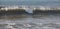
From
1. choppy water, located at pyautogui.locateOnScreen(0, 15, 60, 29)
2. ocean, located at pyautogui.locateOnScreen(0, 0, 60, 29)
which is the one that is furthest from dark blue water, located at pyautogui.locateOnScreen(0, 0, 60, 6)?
choppy water, located at pyautogui.locateOnScreen(0, 15, 60, 29)

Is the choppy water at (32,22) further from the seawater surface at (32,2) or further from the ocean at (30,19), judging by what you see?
the seawater surface at (32,2)

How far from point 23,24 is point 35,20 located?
19 centimetres

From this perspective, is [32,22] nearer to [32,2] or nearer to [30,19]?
[30,19]

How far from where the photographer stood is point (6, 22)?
1.61 meters

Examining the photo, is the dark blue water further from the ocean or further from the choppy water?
the choppy water

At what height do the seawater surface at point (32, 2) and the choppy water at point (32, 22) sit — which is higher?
the seawater surface at point (32, 2)

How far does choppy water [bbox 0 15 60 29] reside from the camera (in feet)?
4.98

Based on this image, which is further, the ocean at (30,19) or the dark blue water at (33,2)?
the dark blue water at (33,2)

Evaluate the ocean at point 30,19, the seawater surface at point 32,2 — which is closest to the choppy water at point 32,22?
the ocean at point 30,19

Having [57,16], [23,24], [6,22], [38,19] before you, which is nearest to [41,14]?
[38,19]

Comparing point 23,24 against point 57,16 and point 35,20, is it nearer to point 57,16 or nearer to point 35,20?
point 35,20


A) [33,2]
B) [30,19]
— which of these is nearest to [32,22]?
[30,19]

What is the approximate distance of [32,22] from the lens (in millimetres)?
1613

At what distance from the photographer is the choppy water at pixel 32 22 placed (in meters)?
1.52
